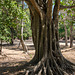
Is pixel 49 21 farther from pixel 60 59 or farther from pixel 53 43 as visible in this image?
pixel 60 59

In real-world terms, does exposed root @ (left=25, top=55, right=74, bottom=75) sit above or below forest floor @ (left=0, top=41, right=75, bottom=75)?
above

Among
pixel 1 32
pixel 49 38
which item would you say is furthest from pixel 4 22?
pixel 49 38

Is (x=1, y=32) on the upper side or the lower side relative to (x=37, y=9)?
lower

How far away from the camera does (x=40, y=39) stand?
487 centimetres

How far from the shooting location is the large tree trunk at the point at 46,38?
453 cm

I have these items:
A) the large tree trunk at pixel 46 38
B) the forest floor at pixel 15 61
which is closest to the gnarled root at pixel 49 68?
the large tree trunk at pixel 46 38

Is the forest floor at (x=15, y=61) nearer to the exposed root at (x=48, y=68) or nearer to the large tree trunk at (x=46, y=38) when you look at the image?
the exposed root at (x=48, y=68)

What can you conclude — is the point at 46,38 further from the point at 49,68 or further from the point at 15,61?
the point at 15,61

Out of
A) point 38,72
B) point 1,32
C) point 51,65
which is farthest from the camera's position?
point 1,32

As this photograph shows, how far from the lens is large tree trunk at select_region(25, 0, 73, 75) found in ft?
14.9

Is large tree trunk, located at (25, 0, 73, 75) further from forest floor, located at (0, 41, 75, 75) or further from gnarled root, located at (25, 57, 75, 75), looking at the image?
forest floor, located at (0, 41, 75, 75)

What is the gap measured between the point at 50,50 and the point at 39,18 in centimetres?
161

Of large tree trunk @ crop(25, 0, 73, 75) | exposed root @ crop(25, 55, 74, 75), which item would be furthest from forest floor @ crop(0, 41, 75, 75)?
large tree trunk @ crop(25, 0, 73, 75)

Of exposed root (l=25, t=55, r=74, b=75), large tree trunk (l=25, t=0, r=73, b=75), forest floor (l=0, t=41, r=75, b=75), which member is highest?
large tree trunk (l=25, t=0, r=73, b=75)
